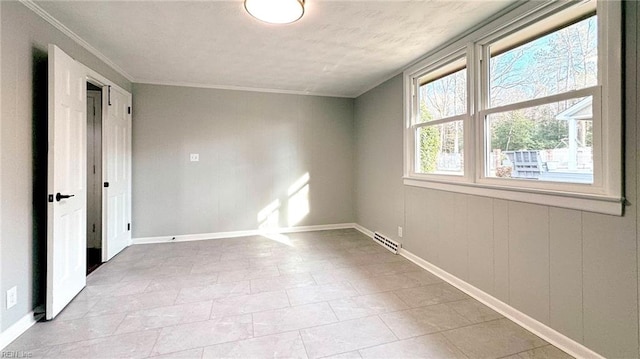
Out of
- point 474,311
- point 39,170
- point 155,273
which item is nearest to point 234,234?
point 155,273

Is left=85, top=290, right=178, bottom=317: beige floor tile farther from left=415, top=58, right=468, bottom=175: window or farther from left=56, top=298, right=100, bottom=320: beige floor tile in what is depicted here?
left=415, top=58, right=468, bottom=175: window

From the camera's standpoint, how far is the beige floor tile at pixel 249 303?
7.05ft

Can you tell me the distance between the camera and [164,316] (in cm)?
208

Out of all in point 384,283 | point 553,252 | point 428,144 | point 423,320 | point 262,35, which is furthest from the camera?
point 428,144

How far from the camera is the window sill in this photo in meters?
1.50

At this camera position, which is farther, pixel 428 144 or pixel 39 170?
pixel 428 144

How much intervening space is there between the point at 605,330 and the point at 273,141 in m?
4.15

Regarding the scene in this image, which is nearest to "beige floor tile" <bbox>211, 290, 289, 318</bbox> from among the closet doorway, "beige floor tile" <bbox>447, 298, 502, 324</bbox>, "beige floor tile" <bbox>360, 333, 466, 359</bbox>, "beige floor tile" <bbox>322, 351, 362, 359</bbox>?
"beige floor tile" <bbox>322, 351, 362, 359</bbox>

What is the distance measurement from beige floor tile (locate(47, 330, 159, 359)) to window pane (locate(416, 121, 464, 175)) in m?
2.94

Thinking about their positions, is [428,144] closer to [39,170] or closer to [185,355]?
[185,355]

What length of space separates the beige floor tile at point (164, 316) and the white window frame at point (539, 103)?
2.54 m

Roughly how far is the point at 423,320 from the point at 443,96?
2.27m

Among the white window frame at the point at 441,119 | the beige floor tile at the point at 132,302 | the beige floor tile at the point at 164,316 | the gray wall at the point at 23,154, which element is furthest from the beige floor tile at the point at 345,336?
the gray wall at the point at 23,154

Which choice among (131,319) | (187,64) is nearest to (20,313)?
(131,319)
